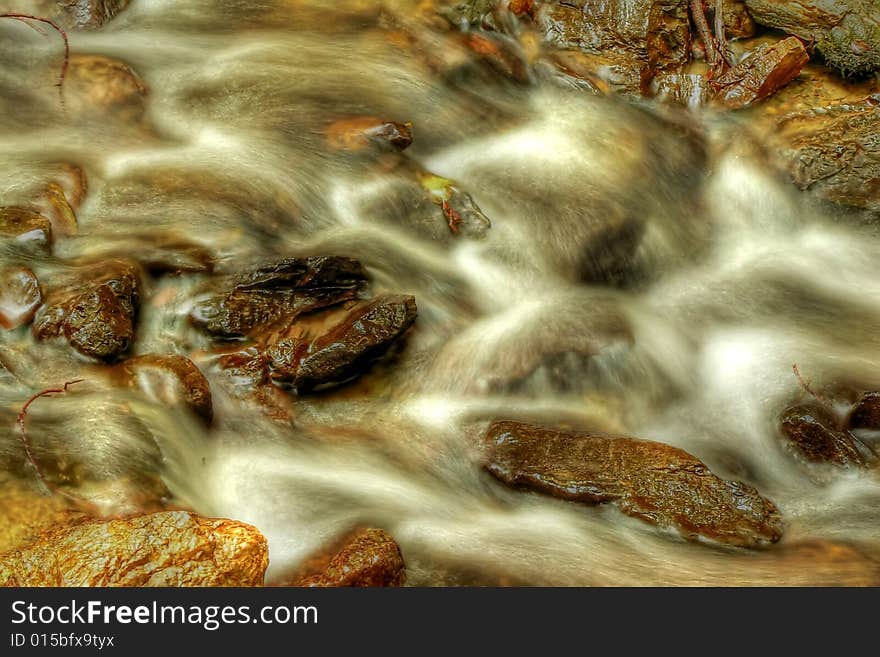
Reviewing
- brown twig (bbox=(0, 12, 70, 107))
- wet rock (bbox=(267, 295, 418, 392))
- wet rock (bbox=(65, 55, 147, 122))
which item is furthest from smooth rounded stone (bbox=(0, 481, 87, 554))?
brown twig (bbox=(0, 12, 70, 107))

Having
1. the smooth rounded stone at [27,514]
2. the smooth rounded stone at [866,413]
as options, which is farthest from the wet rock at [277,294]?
the smooth rounded stone at [866,413]

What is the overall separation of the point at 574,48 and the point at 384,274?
12.2 feet

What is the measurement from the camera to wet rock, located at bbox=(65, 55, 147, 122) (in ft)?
21.7

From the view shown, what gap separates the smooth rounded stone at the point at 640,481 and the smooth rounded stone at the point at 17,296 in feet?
8.40

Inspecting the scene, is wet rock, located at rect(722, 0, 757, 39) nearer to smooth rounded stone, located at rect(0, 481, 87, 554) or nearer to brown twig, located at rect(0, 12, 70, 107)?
brown twig, located at rect(0, 12, 70, 107)

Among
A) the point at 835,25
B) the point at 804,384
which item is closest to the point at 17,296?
the point at 804,384

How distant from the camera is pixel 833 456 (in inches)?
195

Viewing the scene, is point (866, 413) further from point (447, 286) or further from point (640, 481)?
point (447, 286)

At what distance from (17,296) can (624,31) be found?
5.92 meters

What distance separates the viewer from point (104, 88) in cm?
675

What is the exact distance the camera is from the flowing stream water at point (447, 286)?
4.05 m

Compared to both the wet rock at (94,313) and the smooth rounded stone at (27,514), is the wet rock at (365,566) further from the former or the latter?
the wet rock at (94,313)
